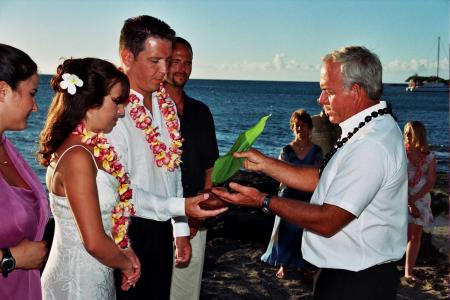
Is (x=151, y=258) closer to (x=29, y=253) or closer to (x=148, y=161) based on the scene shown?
(x=148, y=161)

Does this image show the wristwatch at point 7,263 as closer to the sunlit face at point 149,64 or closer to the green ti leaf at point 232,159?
the green ti leaf at point 232,159

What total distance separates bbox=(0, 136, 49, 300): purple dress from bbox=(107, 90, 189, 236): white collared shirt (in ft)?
2.17

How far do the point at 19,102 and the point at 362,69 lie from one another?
5.80ft

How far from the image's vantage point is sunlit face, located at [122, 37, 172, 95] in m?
3.61

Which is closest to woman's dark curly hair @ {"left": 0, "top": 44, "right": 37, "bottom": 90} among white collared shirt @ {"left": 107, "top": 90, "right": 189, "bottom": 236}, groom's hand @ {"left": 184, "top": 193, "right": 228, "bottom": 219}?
white collared shirt @ {"left": 107, "top": 90, "right": 189, "bottom": 236}

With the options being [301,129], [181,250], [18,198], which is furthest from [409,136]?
[18,198]

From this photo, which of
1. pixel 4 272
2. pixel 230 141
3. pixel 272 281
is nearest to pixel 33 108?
pixel 4 272

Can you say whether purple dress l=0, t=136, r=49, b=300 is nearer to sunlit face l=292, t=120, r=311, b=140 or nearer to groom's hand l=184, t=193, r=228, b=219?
groom's hand l=184, t=193, r=228, b=219

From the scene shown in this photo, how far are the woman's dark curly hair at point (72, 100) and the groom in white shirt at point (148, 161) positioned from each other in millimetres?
512

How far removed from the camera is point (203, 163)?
4.57 meters

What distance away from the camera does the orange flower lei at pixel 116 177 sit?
114 inches

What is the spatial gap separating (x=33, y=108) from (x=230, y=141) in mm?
28306

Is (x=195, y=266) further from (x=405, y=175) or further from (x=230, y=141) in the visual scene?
(x=230, y=141)

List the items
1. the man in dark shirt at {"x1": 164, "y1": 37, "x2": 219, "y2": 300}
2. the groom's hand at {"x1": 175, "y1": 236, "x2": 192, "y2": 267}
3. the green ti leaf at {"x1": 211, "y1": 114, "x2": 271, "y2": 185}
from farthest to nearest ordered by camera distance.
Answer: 1. the man in dark shirt at {"x1": 164, "y1": 37, "x2": 219, "y2": 300}
2. the groom's hand at {"x1": 175, "y1": 236, "x2": 192, "y2": 267}
3. the green ti leaf at {"x1": 211, "y1": 114, "x2": 271, "y2": 185}
